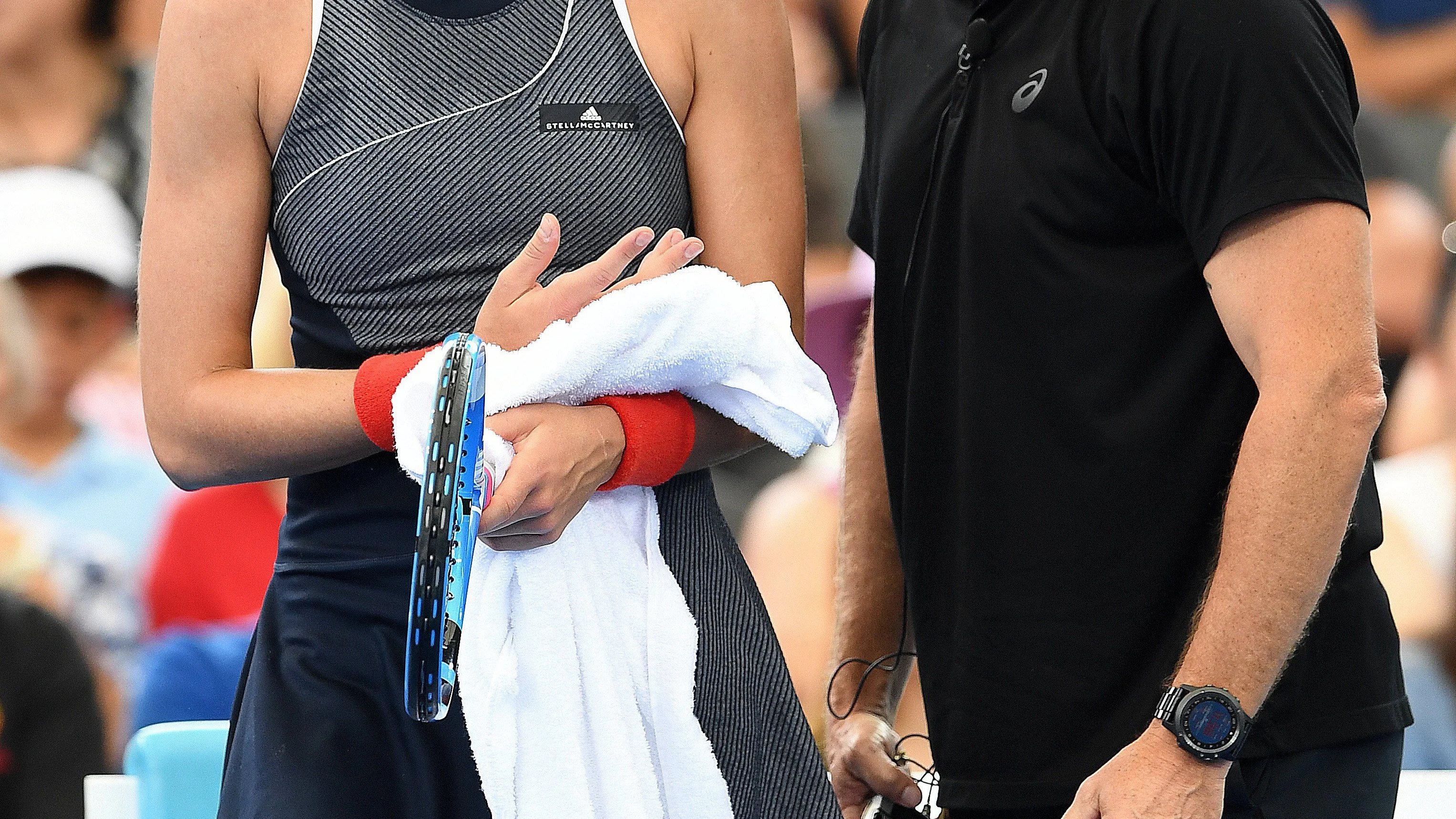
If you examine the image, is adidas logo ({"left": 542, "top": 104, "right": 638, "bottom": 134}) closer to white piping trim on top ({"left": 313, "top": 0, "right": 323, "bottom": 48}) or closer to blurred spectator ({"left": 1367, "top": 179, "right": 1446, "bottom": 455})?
white piping trim on top ({"left": 313, "top": 0, "right": 323, "bottom": 48})

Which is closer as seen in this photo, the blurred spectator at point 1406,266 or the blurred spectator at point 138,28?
the blurred spectator at point 1406,266

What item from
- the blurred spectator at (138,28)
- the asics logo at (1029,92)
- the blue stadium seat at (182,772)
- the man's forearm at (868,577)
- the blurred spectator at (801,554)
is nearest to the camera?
the asics logo at (1029,92)

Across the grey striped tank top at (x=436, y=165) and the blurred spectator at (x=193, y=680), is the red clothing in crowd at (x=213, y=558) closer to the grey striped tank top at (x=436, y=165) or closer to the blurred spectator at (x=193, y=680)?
the blurred spectator at (x=193, y=680)

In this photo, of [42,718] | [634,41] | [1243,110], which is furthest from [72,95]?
[1243,110]

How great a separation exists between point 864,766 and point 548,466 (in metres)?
0.62

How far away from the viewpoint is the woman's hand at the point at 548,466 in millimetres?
883

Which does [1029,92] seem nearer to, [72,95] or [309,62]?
[309,62]

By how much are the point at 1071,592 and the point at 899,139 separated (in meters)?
0.42

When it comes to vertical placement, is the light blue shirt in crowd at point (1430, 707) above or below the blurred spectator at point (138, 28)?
below

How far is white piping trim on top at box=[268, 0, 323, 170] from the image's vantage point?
1013 mm

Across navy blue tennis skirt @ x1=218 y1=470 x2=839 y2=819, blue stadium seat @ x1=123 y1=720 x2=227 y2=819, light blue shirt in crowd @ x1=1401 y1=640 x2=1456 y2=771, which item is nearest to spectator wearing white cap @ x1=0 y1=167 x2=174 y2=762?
blue stadium seat @ x1=123 y1=720 x2=227 y2=819

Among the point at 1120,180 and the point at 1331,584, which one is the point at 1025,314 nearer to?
the point at 1120,180

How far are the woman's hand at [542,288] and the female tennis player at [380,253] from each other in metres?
0.08

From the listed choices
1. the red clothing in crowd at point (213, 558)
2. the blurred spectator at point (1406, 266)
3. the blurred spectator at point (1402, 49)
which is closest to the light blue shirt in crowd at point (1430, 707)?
the blurred spectator at point (1406, 266)
